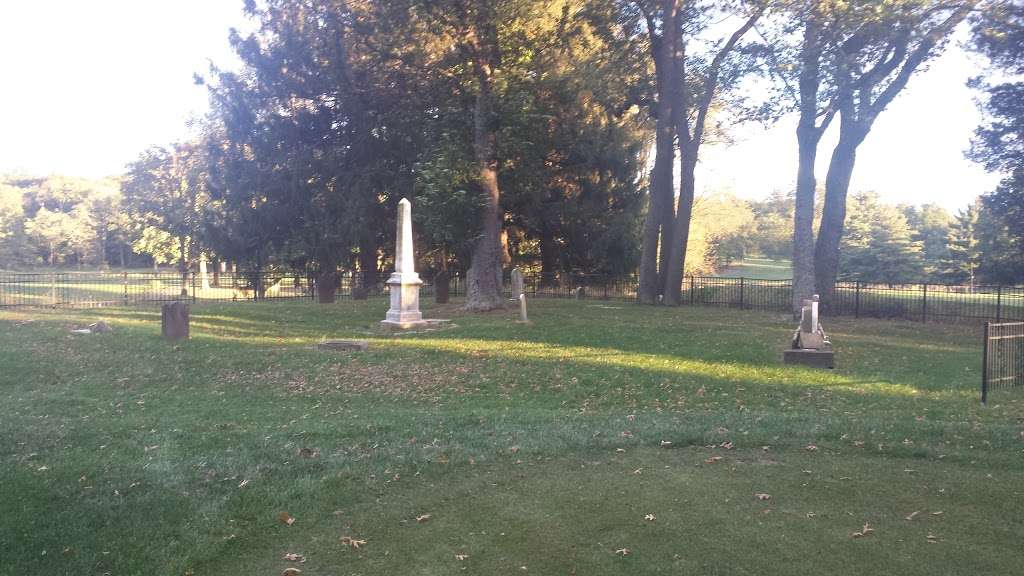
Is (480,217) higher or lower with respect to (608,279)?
higher

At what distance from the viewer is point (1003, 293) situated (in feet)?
85.3

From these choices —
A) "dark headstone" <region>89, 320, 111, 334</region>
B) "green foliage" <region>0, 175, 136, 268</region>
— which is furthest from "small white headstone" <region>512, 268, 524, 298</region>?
"green foliage" <region>0, 175, 136, 268</region>

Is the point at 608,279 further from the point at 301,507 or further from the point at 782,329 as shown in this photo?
the point at 301,507

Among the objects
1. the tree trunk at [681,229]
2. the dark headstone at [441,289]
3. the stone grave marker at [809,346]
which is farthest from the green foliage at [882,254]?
the stone grave marker at [809,346]

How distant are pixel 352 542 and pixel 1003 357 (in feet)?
A: 35.1

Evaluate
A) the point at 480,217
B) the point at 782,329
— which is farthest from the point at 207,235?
the point at 782,329

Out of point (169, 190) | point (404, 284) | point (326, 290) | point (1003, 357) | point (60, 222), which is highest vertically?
point (169, 190)

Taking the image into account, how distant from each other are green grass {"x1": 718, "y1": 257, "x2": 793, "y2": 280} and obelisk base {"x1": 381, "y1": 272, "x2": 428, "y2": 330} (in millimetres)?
48230

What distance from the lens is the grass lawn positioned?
4809mm

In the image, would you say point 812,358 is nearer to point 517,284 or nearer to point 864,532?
point 864,532

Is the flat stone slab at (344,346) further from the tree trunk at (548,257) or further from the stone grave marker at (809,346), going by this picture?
the tree trunk at (548,257)

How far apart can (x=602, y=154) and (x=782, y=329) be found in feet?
52.0

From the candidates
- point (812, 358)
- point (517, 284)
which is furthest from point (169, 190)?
point (812, 358)

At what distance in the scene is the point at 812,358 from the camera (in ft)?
46.0
